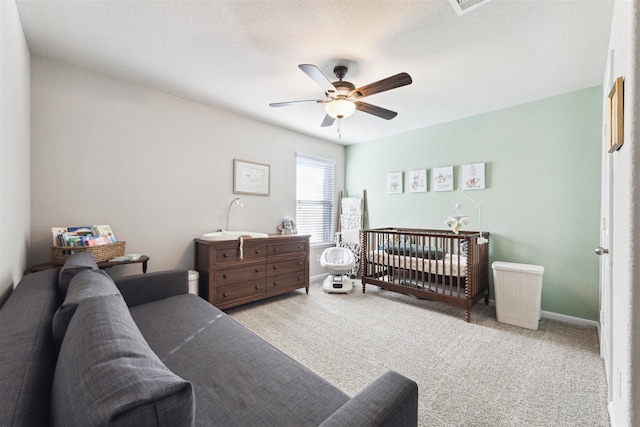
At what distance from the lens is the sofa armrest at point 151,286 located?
2021mm

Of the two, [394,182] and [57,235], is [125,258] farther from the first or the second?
[394,182]

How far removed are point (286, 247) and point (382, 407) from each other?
2890 mm

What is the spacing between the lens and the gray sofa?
20.7 inches

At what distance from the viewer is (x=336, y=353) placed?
2186 mm

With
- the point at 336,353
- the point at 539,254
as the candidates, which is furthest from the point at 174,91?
the point at 539,254

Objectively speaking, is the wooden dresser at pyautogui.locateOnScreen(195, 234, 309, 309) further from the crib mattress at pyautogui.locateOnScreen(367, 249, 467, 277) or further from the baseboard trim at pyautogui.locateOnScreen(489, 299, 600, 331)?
the baseboard trim at pyautogui.locateOnScreen(489, 299, 600, 331)

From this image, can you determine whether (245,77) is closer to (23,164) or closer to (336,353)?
(23,164)

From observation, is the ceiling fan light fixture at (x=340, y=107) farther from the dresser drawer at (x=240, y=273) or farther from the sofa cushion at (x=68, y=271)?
the sofa cushion at (x=68, y=271)

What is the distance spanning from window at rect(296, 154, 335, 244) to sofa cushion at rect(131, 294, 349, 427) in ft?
9.32

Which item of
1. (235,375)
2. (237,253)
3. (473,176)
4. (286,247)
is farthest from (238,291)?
(473,176)

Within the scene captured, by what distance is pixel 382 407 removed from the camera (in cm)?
78

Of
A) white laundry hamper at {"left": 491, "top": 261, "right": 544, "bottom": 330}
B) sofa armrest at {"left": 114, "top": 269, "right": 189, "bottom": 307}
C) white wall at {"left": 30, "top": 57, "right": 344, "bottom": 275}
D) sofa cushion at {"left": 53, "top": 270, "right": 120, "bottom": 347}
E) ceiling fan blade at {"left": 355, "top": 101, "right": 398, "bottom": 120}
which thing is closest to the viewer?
sofa cushion at {"left": 53, "top": 270, "right": 120, "bottom": 347}

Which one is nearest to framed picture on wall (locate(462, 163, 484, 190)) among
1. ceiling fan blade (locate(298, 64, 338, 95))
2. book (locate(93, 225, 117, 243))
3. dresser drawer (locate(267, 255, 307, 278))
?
ceiling fan blade (locate(298, 64, 338, 95))

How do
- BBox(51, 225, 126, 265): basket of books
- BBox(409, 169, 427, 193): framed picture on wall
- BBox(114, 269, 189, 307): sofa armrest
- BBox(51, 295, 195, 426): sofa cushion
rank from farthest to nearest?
BBox(409, 169, 427, 193): framed picture on wall, BBox(51, 225, 126, 265): basket of books, BBox(114, 269, 189, 307): sofa armrest, BBox(51, 295, 195, 426): sofa cushion
